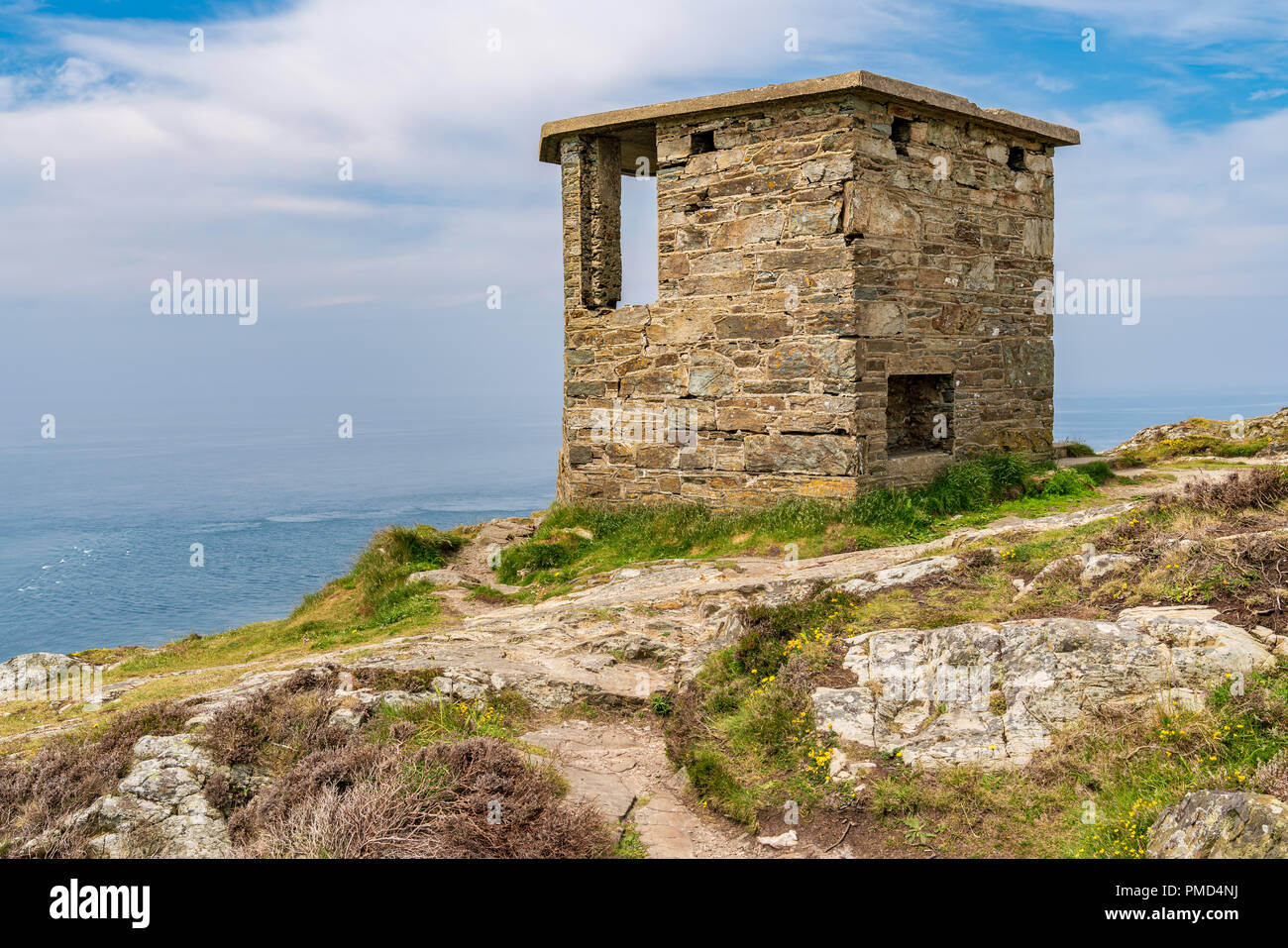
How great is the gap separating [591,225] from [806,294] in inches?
149

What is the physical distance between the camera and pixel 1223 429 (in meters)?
19.4

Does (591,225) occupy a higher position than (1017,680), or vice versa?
(591,225)

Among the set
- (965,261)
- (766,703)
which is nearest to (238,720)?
(766,703)

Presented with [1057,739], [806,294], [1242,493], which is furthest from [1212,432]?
[1057,739]

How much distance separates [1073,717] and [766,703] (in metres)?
1.94

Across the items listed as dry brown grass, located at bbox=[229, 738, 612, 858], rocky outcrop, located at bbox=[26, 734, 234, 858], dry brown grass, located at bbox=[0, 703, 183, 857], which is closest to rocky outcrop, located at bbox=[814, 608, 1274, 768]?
dry brown grass, located at bbox=[229, 738, 612, 858]

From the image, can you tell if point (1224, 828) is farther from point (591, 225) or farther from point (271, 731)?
point (591, 225)

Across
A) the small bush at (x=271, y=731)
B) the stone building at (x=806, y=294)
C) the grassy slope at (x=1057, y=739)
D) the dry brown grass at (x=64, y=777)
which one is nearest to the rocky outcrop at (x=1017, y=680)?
the grassy slope at (x=1057, y=739)

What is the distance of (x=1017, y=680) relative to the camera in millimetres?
5727

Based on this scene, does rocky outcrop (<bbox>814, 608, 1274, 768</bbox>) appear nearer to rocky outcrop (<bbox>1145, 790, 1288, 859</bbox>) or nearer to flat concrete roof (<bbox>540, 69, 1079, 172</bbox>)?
rocky outcrop (<bbox>1145, 790, 1288, 859</bbox>)

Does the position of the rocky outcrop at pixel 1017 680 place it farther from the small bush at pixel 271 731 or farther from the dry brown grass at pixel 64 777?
the dry brown grass at pixel 64 777

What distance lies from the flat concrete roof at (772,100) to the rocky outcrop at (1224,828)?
9433 mm

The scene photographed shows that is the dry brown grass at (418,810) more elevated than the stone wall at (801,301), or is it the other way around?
the stone wall at (801,301)

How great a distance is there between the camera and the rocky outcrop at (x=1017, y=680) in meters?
5.32
